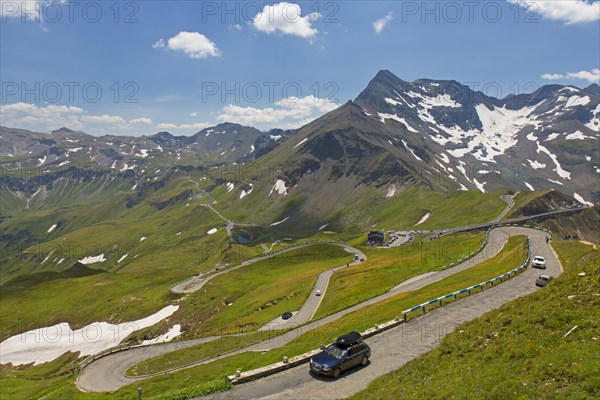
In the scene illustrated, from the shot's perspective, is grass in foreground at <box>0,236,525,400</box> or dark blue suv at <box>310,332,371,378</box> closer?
dark blue suv at <box>310,332,371,378</box>

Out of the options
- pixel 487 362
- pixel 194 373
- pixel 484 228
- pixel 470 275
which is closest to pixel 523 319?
pixel 487 362

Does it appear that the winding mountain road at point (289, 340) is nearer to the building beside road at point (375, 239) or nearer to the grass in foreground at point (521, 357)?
the grass in foreground at point (521, 357)

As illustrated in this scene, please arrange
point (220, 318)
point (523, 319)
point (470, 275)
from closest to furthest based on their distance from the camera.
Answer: point (523, 319) < point (470, 275) < point (220, 318)

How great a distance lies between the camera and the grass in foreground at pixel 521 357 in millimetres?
19750

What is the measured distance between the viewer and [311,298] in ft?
266

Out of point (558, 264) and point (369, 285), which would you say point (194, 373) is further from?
point (558, 264)

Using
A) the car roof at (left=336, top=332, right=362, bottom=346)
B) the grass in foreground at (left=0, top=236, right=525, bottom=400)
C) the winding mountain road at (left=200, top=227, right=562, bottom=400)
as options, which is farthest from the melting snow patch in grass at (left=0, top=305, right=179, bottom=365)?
the car roof at (left=336, top=332, right=362, bottom=346)

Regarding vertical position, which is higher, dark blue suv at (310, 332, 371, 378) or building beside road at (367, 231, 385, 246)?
→ dark blue suv at (310, 332, 371, 378)

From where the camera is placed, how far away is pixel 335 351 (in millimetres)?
29609

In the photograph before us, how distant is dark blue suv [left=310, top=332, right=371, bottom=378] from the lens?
28.4 meters

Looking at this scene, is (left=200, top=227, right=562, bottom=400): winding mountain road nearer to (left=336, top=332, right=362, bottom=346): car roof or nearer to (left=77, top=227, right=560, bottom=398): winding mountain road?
(left=77, top=227, right=560, bottom=398): winding mountain road

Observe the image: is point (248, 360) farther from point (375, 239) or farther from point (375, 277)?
point (375, 239)

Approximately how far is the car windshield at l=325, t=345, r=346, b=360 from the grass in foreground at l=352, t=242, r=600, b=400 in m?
3.34

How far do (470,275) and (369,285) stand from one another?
19221 millimetres
